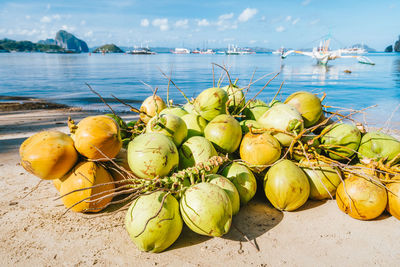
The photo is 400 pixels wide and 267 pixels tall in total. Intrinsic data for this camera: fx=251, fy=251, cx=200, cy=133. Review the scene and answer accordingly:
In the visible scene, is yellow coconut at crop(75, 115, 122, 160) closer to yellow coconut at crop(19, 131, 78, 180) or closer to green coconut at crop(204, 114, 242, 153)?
yellow coconut at crop(19, 131, 78, 180)

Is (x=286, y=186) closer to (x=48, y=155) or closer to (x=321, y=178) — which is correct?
(x=321, y=178)

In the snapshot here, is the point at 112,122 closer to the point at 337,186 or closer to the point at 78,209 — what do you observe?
the point at 78,209

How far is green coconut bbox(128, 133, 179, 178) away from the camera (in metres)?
2.17

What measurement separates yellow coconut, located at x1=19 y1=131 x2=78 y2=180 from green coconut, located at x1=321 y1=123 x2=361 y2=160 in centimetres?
267

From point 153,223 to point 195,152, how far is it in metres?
0.89

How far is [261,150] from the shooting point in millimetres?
2639

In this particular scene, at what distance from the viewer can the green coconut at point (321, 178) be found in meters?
2.71

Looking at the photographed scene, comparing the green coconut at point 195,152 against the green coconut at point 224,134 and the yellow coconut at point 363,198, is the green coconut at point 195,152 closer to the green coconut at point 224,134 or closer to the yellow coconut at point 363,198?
the green coconut at point 224,134

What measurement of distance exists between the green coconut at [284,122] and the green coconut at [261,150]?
13cm

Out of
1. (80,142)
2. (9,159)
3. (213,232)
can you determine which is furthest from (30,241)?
(9,159)

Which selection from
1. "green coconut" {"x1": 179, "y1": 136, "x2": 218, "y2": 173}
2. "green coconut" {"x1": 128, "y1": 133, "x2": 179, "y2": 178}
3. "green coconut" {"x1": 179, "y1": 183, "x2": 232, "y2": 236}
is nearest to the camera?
"green coconut" {"x1": 179, "y1": 183, "x2": 232, "y2": 236}

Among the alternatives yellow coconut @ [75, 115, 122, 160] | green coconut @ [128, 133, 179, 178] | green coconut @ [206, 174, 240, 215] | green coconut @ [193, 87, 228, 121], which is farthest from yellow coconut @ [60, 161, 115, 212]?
green coconut @ [193, 87, 228, 121]

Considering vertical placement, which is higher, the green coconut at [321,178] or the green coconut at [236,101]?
the green coconut at [236,101]

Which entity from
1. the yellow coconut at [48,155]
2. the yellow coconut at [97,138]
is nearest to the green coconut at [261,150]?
the yellow coconut at [97,138]
